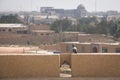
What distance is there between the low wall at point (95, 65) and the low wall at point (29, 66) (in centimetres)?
45

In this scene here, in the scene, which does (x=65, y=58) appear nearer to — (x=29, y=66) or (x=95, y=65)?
(x=95, y=65)

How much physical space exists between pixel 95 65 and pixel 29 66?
5.04 feet

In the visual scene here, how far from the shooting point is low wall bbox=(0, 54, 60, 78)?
839 centimetres

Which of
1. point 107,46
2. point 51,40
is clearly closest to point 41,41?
point 51,40

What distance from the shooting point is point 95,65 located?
8484 mm

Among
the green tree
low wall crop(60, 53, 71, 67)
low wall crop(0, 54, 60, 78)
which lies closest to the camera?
low wall crop(0, 54, 60, 78)

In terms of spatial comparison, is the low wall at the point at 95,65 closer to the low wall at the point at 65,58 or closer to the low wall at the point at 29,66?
the low wall at the point at 65,58

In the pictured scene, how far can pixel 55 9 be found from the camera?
108938mm

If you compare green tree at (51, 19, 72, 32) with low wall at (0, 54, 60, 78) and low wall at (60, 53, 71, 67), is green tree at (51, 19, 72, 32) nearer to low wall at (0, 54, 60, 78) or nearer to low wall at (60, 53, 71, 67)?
low wall at (60, 53, 71, 67)

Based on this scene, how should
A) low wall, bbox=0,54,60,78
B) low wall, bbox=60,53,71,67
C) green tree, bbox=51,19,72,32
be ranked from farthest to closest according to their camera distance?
green tree, bbox=51,19,72,32
low wall, bbox=60,53,71,67
low wall, bbox=0,54,60,78

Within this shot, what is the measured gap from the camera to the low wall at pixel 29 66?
839 centimetres

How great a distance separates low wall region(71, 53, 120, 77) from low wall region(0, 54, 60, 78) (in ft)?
1.47

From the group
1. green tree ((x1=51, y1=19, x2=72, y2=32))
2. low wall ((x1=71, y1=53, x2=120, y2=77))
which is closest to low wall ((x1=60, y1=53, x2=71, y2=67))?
low wall ((x1=71, y1=53, x2=120, y2=77))

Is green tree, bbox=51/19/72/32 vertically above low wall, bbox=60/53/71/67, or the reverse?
low wall, bbox=60/53/71/67
